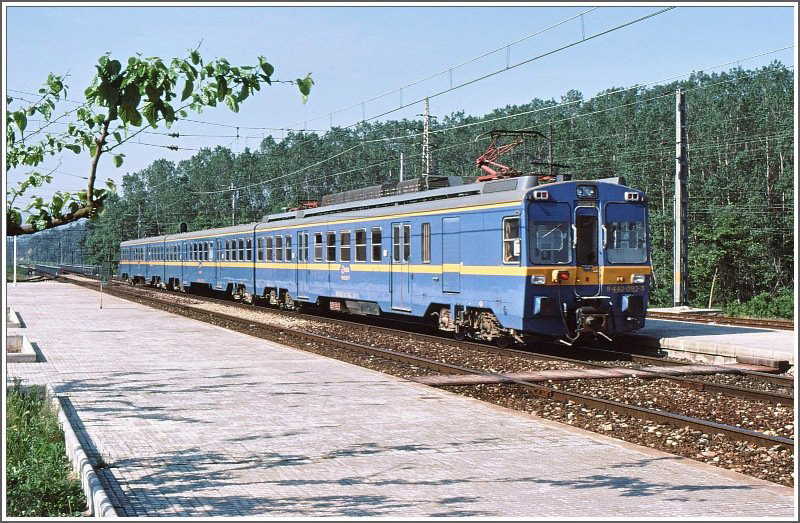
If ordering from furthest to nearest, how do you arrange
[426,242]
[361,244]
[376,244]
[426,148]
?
[426,148]
[361,244]
[376,244]
[426,242]

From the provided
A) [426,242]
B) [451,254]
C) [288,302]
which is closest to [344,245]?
[426,242]

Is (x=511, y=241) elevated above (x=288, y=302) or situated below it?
above

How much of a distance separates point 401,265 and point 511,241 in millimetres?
4752

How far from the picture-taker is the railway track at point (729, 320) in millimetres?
22922

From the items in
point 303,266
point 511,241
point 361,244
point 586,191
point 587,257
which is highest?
point 586,191

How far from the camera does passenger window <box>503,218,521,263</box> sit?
679 inches

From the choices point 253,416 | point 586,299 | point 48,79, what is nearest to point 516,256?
point 586,299

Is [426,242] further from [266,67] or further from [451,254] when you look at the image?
[266,67]

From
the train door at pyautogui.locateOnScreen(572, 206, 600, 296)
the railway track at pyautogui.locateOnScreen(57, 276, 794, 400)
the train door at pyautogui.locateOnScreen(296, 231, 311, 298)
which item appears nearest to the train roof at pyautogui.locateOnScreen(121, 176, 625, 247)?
the train door at pyautogui.locateOnScreen(296, 231, 311, 298)

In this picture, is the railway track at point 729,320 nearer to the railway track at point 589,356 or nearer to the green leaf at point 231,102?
the railway track at point 589,356

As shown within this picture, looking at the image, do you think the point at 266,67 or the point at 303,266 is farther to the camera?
the point at 303,266

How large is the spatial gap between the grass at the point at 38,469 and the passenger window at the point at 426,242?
36.2ft

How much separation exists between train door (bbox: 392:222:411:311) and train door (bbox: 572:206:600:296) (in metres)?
4.71

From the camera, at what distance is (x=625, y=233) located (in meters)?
18.1
